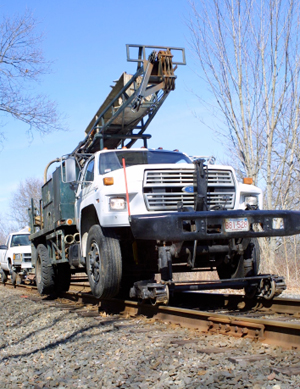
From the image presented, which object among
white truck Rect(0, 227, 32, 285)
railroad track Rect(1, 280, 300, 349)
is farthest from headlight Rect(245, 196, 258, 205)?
white truck Rect(0, 227, 32, 285)

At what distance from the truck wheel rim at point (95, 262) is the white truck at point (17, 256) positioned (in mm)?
10416

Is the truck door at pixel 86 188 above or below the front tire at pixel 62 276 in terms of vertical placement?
above

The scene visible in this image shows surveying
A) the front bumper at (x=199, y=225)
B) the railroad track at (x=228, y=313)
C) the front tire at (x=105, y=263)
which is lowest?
the railroad track at (x=228, y=313)

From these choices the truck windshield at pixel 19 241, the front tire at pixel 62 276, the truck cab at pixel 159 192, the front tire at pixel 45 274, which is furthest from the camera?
the truck windshield at pixel 19 241

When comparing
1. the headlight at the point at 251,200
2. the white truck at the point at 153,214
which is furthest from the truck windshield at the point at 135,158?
the headlight at the point at 251,200

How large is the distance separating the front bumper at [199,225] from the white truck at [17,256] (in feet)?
40.2

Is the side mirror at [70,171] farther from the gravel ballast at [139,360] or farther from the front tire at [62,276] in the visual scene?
the front tire at [62,276]

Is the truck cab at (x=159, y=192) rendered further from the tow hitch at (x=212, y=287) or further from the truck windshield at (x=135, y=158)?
the tow hitch at (x=212, y=287)

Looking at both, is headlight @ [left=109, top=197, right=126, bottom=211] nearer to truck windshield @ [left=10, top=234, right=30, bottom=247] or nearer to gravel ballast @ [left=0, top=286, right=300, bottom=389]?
gravel ballast @ [left=0, top=286, right=300, bottom=389]

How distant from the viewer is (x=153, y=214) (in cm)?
565

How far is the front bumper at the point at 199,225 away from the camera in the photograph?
214 inches

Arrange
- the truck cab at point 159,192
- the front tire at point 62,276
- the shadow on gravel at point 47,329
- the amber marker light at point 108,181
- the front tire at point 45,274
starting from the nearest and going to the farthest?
the shadow on gravel at point 47,329, the truck cab at point 159,192, the amber marker light at point 108,181, the front tire at point 45,274, the front tire at point 62,276

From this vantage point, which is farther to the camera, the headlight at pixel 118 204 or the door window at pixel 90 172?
the door window at pixel 90 172

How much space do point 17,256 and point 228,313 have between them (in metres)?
12.6
